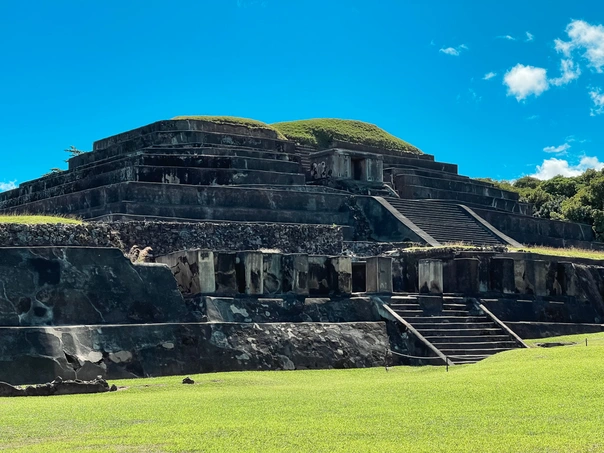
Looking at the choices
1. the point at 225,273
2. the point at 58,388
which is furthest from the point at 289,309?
the point at 58,388

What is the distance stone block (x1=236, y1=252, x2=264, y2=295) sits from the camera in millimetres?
18656

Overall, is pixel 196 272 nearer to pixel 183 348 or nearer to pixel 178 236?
pixel 183 348

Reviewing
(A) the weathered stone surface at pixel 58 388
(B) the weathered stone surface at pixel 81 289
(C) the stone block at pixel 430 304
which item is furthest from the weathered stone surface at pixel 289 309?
(A) the weathered stone surface at pixel 58 388

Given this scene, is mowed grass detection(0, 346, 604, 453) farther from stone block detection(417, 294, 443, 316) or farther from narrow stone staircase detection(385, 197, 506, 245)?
narrow stone staircase detection(385, 197, 506, 245)

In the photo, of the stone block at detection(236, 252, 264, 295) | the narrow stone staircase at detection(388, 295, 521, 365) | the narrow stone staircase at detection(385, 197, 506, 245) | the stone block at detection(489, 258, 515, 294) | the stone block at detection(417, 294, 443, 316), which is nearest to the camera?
the stone block at detection(236, 252, 264, 295)

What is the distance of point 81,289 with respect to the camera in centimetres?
1647

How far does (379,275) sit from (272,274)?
2761 millimetres

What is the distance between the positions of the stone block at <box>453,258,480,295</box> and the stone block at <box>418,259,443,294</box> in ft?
2.24

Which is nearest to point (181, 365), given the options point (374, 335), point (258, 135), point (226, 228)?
point (374, 335)

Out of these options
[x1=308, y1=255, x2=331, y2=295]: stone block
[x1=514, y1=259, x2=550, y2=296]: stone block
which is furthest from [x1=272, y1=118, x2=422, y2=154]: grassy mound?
[x1=308, y1=255, x2=331, y2=295]: stone block

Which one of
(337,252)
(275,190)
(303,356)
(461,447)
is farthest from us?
(275,190)

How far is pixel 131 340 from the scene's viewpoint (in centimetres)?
1603

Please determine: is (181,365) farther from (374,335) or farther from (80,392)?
(374,335)

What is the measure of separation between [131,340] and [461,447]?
31.1 feet
